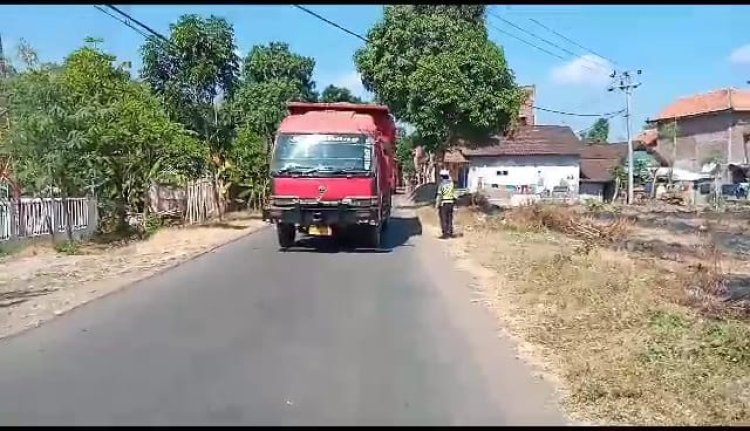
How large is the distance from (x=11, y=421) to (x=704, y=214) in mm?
31777

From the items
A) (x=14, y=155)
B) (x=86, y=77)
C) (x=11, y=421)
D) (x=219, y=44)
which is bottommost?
(x=11, y=421)

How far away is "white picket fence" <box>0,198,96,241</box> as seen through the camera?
55.0 ft

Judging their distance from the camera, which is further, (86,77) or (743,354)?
(86,77)

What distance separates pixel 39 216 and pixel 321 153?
690 centimetres

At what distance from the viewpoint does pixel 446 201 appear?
19531 mm

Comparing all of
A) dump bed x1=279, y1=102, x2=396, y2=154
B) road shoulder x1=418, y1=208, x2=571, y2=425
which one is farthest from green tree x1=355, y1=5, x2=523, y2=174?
road shoulder x1=418, y1=208, x2=571, y2=425

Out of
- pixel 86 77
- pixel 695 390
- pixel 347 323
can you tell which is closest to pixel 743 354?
pixel 695 390

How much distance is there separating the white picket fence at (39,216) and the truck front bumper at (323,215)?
5719 millimetres

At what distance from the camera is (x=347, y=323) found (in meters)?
8.77

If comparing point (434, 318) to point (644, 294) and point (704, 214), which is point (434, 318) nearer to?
point (644, 294)

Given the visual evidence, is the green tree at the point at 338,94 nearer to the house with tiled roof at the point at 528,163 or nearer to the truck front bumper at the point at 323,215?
the house with tiled roof at the point at 528,163

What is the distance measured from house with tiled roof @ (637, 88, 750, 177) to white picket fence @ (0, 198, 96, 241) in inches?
1815

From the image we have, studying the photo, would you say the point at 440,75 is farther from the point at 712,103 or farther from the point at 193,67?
the point at 712,103

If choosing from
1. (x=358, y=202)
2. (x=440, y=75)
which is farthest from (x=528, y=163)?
(x=358, y=202)
